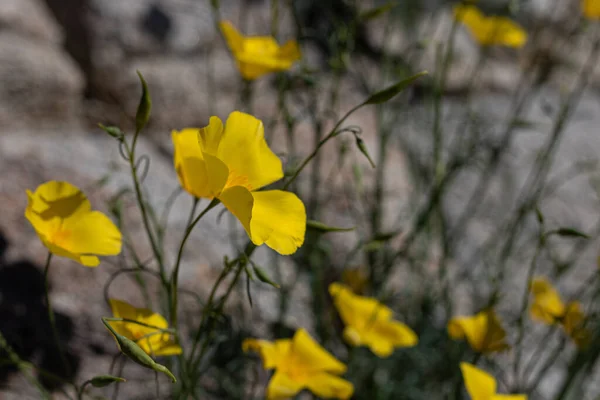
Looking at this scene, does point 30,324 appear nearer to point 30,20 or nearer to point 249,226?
point 249,226

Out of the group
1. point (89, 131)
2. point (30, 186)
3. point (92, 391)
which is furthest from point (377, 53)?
point (92, 391)

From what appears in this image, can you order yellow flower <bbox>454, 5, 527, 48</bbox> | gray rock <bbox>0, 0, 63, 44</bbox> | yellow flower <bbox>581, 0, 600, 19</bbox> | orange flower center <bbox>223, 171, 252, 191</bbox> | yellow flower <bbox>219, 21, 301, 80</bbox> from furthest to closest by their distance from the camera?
gray rock <bbox>0, 0, 63, 44</bbox> < yellow flower <bbox>454, 5, 527, 48</bbox> < yellow flower <bbox>581, 0, 600, 19</bbox> < yellow flower <bbox>219, 21, 301, 80</bbox> < orange flower center <bbox>223, 171, 252, 191</bbox>

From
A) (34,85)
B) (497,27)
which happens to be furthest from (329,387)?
(34,85)

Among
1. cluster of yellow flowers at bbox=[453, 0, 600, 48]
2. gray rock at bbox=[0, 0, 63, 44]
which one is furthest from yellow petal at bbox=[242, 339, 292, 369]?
gray rock at bbox=[0, 0, 63, 44]

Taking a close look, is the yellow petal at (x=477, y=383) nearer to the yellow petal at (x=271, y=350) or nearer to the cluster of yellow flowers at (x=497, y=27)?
the yellow petal at (x=271, y=350)

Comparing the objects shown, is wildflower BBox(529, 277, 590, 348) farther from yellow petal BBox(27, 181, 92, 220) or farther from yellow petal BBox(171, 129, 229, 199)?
yellow petal BBox(27, 181, 92, 220)

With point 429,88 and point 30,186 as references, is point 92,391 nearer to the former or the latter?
Result: point 30,186
